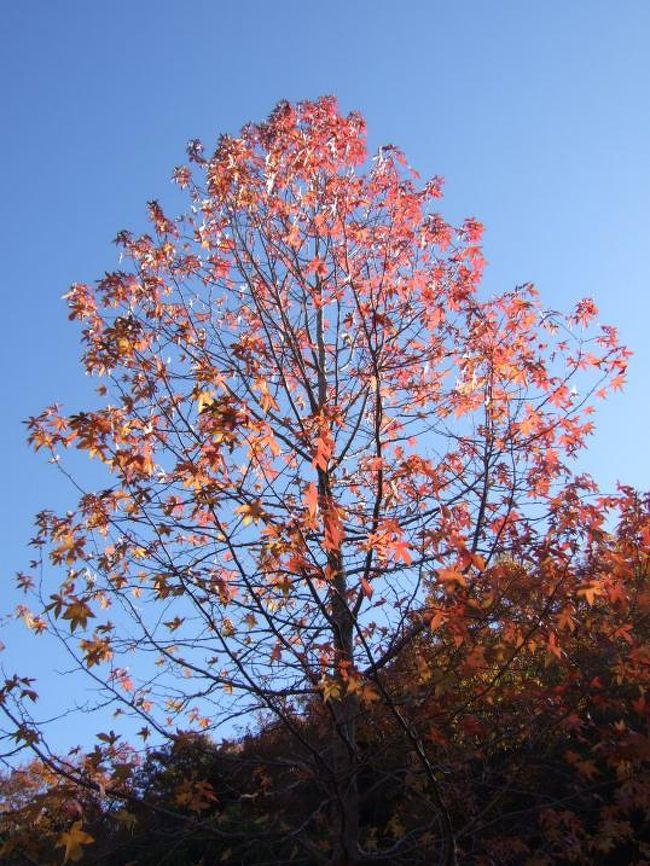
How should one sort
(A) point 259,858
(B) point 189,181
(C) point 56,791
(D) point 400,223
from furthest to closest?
1. (A) point 259,858
2. (B) point 189,181
3. (D) point 400,223
4. (C) point 56,791

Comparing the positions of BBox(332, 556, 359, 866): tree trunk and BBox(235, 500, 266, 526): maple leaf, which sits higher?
BBox(235, 500, 266, 526): maple leaf

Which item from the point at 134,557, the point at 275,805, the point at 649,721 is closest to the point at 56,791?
the point at 134,557

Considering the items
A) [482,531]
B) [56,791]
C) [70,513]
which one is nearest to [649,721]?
[482,531]

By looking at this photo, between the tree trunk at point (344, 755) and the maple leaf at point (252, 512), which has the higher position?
the maple leaf at point (252, 512)

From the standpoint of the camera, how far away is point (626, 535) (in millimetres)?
4828

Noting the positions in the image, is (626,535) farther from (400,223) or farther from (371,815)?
(371,815)

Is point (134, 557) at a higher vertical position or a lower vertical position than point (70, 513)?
lower

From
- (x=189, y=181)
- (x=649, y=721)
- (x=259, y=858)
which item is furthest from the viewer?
(x=259, y=858)

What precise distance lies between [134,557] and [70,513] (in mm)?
677

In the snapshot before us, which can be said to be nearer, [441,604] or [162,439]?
[441,604]

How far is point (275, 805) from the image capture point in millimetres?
9672

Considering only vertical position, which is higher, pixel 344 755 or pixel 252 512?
pixel 252 512

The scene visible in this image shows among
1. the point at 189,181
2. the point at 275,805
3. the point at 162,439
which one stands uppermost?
the point at 189,181

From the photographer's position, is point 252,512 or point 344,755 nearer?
point 252,512
